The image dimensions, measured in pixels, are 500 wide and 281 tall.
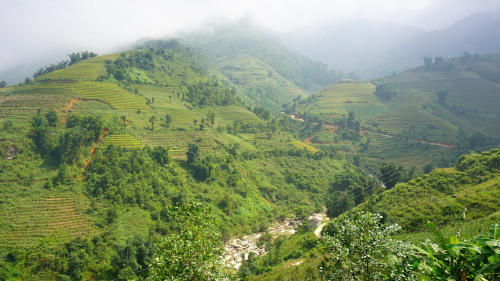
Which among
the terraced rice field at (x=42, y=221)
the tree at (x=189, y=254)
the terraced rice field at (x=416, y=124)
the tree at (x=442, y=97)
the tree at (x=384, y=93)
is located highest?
the tree at (x=189, y=254)

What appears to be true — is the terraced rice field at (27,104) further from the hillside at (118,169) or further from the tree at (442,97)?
the tree at (442,97)

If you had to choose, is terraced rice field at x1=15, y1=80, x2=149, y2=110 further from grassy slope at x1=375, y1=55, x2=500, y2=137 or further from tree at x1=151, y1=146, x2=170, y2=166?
grassy slope at x1=375, y1=55, x2=500, y2=137

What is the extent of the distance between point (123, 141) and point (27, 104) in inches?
821

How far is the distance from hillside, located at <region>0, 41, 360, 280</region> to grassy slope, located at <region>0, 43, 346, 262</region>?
0.20m

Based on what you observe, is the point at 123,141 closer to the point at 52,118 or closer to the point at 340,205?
the point at 52,118

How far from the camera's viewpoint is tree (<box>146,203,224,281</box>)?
850 cm

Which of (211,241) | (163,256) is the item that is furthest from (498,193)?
(163,256)

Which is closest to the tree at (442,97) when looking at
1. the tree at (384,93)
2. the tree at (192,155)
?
the tree at (384,93)

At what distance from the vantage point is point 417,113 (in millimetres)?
104000

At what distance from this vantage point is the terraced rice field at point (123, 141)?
44.7 meters

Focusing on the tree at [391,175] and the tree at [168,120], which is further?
the tree at [168,120]

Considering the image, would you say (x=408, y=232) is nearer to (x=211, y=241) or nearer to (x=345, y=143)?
(x=211, y=241)

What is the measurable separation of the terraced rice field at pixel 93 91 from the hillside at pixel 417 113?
61076 millimetres

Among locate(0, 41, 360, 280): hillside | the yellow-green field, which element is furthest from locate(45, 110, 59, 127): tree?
the yellow-green field
